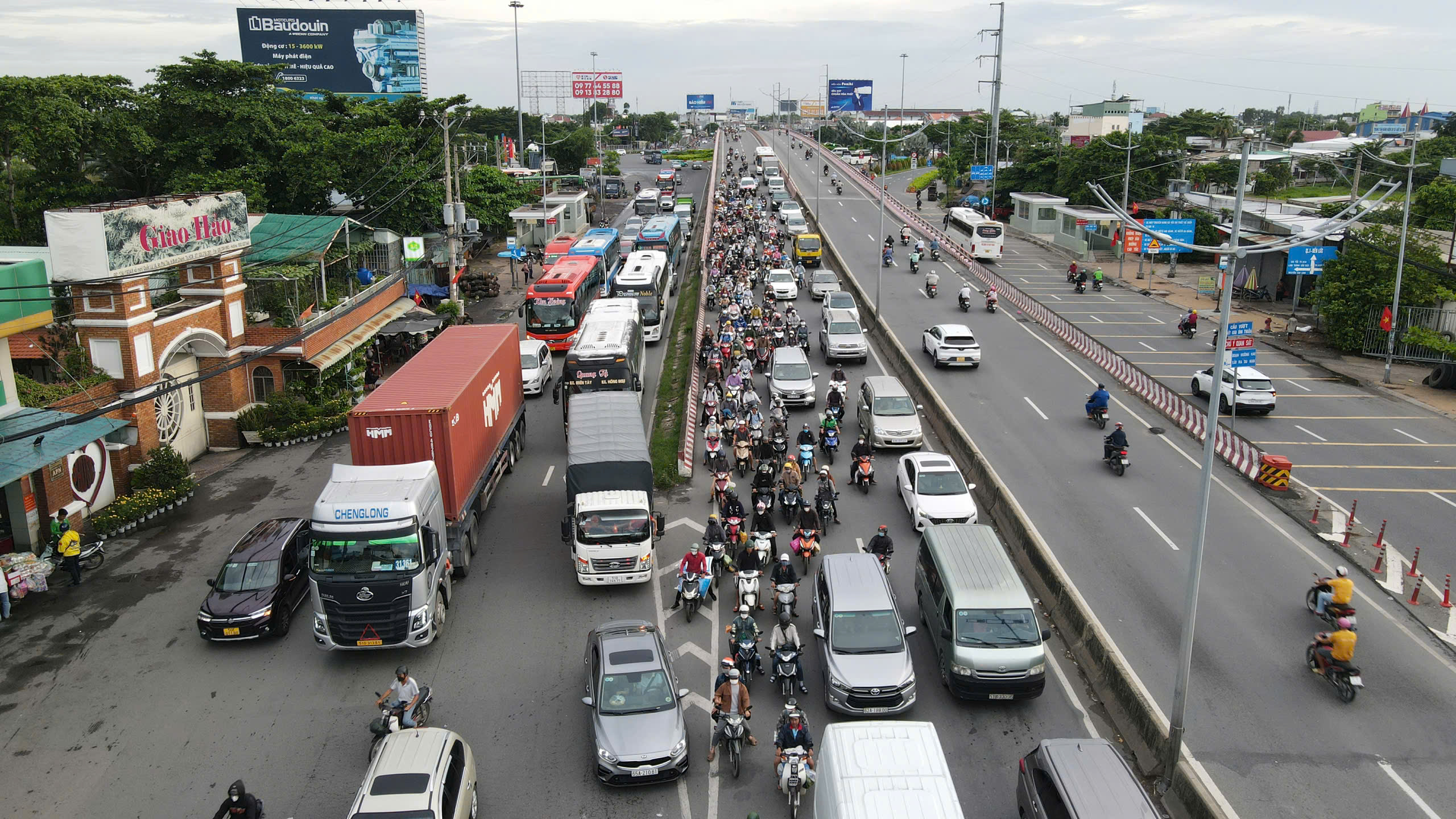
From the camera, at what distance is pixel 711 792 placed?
1403 centimetres

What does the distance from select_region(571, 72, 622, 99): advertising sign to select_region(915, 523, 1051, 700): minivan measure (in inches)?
4536

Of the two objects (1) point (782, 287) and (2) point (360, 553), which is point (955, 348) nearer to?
(1) point (782, 287)

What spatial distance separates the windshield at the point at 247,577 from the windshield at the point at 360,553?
2.44 meters

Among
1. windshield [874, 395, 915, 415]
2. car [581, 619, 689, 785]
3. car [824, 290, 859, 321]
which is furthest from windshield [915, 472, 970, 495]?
car [824, 290, 859, 321]

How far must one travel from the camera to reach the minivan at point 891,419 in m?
27.0

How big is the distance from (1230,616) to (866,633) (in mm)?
7493

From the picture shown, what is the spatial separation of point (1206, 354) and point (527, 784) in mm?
32702

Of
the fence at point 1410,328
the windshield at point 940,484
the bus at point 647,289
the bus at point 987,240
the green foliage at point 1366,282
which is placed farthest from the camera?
the bus at point 987,240

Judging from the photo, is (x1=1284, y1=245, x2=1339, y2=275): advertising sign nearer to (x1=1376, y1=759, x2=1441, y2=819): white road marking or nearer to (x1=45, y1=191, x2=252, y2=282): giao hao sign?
(x1=1376, y1=759, x2=1441, y2=819): white road marking

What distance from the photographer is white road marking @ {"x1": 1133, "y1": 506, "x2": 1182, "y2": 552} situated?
21234 mm

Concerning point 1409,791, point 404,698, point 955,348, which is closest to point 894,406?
point 955,348

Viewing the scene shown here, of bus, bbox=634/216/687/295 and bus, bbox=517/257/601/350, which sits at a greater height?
bus, bbox=634/216/687/295

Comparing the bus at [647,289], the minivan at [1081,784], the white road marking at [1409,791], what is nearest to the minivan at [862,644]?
the minivan at [1081,784]

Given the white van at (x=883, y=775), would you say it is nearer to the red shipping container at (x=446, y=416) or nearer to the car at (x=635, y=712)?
the car at (x=635, y=712)
